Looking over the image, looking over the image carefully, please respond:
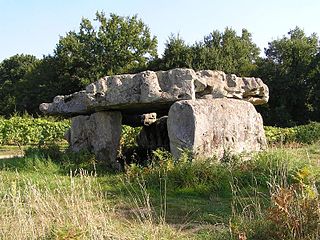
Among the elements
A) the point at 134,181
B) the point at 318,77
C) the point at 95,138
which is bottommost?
the point at 134,181

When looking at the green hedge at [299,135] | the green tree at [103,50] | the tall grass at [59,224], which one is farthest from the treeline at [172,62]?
the tall grass at [59,224]

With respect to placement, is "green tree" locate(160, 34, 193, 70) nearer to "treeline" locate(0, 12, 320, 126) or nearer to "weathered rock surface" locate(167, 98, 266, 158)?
"treeline" locate(0, 12, 320, 126)

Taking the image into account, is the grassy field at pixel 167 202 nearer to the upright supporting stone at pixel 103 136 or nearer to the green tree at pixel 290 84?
the upright supporting stone at pixel 103 136

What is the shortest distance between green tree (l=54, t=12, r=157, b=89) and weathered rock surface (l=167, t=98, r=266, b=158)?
2691 cm

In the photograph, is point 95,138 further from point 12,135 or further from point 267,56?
point 267,56

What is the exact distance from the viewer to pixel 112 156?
12867 mm

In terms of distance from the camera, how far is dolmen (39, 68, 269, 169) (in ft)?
35.8

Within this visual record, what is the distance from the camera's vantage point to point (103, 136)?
507 inches

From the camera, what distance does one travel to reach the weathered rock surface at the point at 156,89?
11672 millimetres

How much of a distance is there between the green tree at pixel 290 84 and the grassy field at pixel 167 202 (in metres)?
20.8

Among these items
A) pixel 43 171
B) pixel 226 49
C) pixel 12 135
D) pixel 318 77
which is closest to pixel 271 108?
pixel 318 77

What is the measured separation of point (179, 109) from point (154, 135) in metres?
4.43

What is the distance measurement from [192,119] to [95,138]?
3420mm

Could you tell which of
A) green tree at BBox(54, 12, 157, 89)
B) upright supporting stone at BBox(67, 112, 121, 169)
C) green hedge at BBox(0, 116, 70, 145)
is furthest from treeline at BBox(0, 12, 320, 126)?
upright supporting stone at BBox(67, 112, 121, 169)
